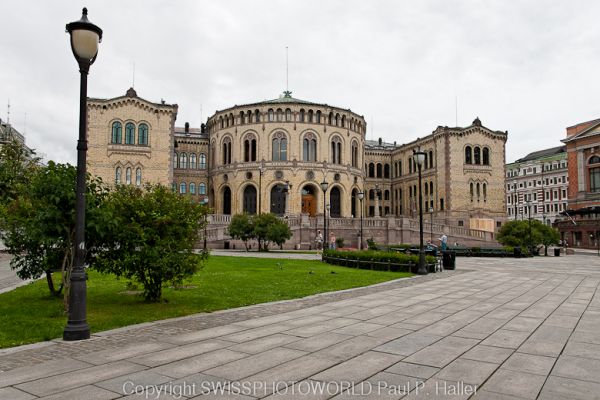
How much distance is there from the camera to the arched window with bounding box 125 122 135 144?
55781 mm

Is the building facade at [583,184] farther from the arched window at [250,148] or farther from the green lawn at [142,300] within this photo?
the green lawn at [142,300]

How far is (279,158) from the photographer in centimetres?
5938

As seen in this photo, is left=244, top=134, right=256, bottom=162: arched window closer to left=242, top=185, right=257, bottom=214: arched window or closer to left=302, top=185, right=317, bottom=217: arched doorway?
left=242, top=185, right=257, bottom=214: arched window

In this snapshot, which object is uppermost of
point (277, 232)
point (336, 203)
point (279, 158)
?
point (279, 158)

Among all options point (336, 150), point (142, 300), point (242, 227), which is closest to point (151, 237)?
point (142, 300)

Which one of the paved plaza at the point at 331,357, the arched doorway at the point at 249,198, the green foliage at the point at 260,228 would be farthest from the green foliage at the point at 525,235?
the paved plaza at the point at 331,357

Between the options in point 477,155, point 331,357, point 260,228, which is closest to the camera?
point 331,357

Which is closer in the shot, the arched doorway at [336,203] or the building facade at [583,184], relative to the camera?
the building facade at [583,184]

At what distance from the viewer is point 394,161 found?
78.4 m

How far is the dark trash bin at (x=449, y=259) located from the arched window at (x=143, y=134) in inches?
1698

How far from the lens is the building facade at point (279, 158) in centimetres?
5578

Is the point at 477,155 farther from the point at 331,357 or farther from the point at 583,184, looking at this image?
the point at 331,357

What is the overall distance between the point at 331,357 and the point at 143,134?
179 feet

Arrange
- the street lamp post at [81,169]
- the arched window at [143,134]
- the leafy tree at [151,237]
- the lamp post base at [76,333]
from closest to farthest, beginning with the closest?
1. the lamp post base at [76,333]
2. the street lamp post at [81,169]
3. the leafy tree at [151,237]
4. the arched window at [143,134]
